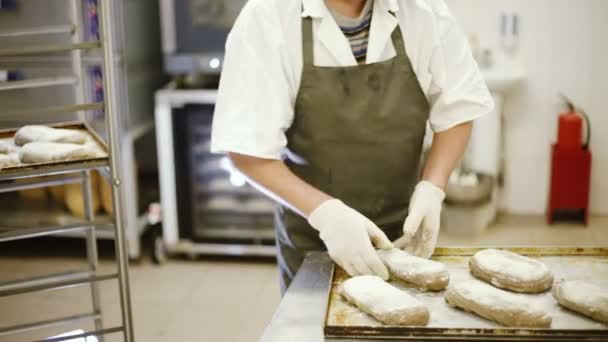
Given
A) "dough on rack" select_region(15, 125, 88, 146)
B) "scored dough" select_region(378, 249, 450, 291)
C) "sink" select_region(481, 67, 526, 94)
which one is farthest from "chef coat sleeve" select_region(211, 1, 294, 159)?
"sink" select_region(481, 67, 526, 94)

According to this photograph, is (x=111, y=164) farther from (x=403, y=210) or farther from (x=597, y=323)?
(x=597, y=323)

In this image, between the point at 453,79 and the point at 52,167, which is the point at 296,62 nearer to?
the point at 453,79

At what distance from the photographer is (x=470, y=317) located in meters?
1.39

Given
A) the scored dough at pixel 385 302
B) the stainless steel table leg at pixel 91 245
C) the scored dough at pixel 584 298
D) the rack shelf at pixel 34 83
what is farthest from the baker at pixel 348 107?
the stainless steel table leg at pixel 91 245

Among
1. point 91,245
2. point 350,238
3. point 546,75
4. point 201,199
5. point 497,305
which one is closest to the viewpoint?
point 497,305

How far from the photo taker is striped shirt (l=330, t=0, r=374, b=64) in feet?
6.31

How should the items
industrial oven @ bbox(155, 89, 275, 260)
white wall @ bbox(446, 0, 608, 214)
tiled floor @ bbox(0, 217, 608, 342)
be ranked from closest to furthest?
tiled floor @ bbox(0, 217, 608, 342)
industrial oven @ bbox(155, 89, 275, 260)
white wall @ bbox(446, 0, 608, 214)

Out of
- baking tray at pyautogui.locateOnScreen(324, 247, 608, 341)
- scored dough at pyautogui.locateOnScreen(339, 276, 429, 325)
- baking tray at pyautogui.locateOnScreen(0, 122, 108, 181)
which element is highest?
baking tray at pyautogui.locateOnScreen(0, 122, 108, 181)

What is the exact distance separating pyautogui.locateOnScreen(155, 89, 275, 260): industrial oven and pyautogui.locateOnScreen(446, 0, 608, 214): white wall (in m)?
1.71

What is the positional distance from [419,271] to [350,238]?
182 mm

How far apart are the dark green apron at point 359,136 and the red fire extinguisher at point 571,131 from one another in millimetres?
2571

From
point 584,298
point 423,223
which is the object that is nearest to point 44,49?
point 423,223

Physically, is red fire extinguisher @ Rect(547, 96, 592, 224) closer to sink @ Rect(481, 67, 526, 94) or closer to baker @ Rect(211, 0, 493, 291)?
sink @ Rect(481, 67, 526, 94)

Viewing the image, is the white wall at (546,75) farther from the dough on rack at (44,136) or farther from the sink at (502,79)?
the dough on rack at (44,136)
